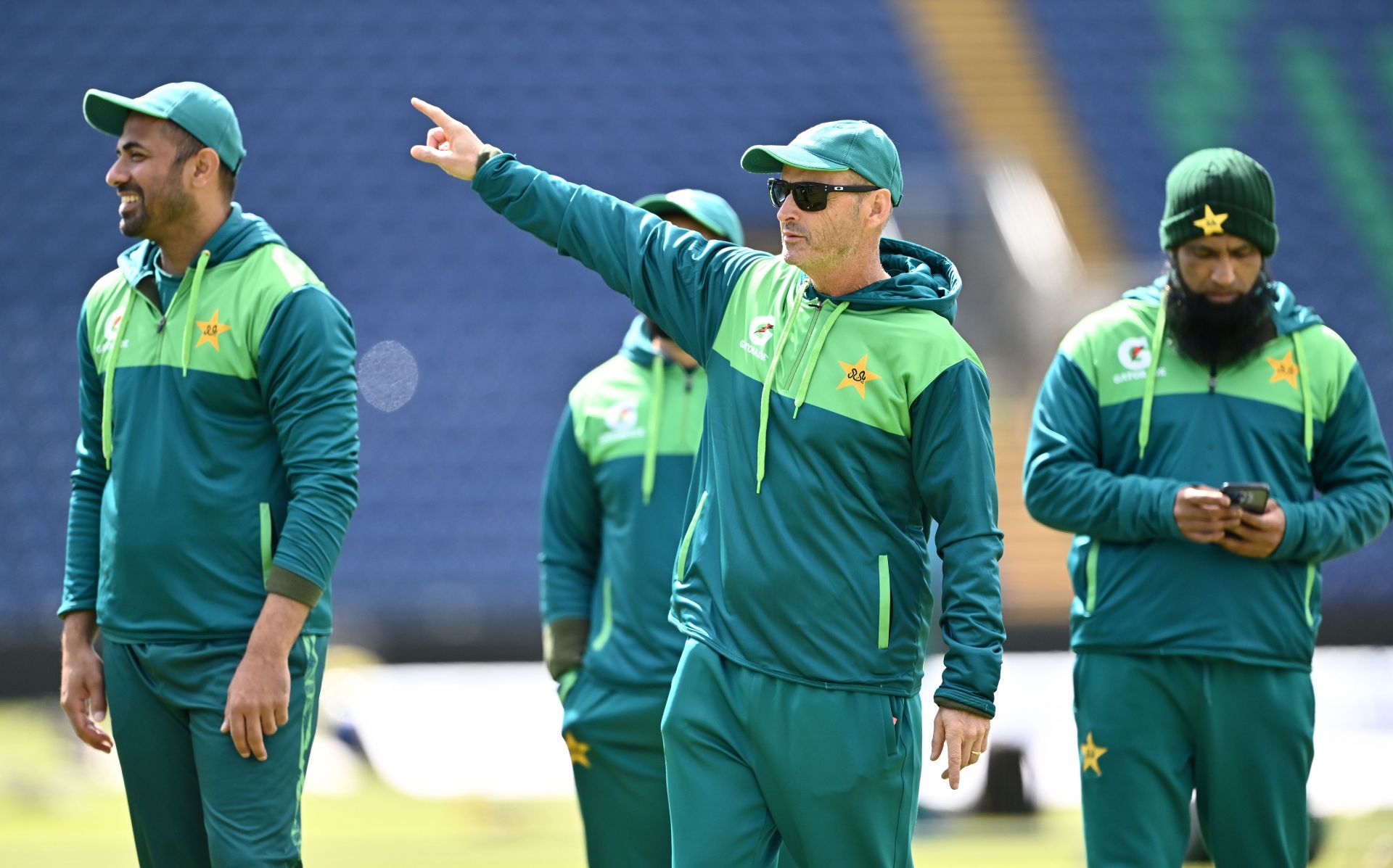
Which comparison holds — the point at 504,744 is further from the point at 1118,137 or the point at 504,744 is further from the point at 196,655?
the point at 1118,137

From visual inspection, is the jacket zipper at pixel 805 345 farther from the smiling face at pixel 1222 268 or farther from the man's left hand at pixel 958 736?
the smiling face at pixel 1222 268

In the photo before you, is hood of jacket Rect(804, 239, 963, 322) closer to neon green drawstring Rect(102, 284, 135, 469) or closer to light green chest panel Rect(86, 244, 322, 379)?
light green chest panel Rect(86, 244, 322, 379)

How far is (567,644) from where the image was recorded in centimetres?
451

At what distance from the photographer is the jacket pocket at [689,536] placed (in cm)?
350

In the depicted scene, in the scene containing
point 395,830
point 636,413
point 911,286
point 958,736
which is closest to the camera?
point 958,736

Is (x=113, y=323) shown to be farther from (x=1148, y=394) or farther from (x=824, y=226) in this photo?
(x=1148, y=394)

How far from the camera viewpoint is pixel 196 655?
11.7 feet

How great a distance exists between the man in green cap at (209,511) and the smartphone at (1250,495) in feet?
6.61

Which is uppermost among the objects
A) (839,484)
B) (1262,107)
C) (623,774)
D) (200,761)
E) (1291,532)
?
(1262,107)

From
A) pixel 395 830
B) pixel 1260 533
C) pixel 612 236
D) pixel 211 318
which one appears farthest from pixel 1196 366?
pixel 395 830

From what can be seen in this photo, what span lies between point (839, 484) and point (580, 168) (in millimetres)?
8839

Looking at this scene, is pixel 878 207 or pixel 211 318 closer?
pixel 878 207

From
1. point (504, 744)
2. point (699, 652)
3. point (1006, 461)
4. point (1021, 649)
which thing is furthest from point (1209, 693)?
point (1006, 461)

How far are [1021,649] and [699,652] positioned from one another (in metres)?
7.11
